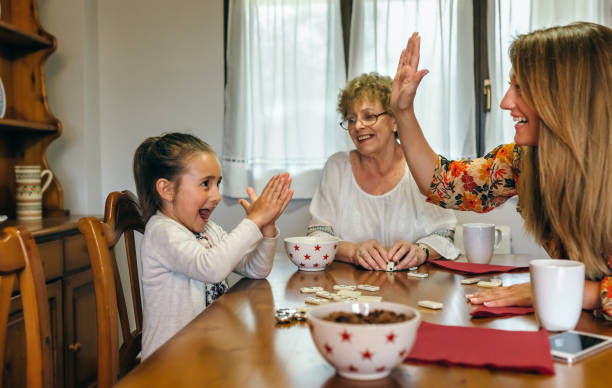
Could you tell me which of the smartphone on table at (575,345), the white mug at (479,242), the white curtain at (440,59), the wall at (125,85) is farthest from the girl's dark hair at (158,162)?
the white curtain at (440,59)

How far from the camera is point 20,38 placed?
2514 mm

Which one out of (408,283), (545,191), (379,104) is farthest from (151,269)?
(379,104)

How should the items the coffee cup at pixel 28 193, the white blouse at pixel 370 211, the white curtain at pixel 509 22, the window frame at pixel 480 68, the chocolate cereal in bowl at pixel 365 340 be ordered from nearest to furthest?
the chocolate cereal in bowl at pixel 365 340
the white blouse at pixel 370 211
the coffee cup at pixel 28 193
the white curtain at pixel 509 22
the window frame at pixel 480 68

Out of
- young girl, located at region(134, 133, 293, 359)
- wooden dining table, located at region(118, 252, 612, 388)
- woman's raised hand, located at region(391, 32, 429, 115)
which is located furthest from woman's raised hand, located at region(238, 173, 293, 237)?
woman's raised hand, located at region(391, 32, 429, 115)

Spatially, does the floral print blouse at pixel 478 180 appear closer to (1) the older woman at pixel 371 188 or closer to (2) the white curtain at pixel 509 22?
(1) the older woman at pixel 371 188

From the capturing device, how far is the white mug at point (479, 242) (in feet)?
5.24

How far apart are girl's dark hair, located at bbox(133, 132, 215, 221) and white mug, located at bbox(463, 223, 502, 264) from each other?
2.57 ft

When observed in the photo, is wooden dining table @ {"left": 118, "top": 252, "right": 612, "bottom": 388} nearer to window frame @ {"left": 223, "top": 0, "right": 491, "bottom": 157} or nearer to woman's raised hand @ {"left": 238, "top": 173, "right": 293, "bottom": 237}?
woman's raised hand @ {"left": 238, "top": 173, "right": 293, "bottom": 237}

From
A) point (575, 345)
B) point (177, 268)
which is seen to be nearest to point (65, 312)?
point (177, 268)

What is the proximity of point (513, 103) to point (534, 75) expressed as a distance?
91 mm

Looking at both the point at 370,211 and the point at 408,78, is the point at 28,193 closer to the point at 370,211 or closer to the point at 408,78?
the point at 370,211

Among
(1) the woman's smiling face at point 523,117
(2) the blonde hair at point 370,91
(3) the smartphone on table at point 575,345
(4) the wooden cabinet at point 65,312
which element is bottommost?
(4) the wooden cabinet at point 65,312

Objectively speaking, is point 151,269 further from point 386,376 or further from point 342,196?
point 342,196

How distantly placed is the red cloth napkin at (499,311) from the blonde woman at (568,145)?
2cm
